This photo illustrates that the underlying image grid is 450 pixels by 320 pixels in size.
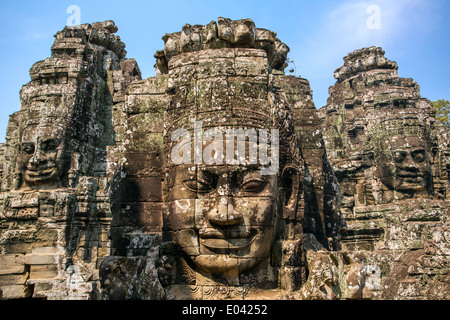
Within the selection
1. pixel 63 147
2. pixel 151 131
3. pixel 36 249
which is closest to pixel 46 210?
pixel 36 249

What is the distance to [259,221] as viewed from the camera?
4.40 metres

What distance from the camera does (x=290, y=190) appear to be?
16.1 feet

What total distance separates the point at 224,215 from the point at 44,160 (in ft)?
32.2

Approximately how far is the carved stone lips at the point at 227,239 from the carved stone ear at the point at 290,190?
663mm

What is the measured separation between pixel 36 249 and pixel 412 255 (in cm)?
999

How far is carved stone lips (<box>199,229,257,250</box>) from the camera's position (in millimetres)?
4320

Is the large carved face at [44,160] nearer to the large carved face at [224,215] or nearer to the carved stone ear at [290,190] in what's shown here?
the large carved face at [224,215]

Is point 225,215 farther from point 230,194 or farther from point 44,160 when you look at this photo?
point 44,160

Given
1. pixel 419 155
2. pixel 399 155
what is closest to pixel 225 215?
pixel 399 155

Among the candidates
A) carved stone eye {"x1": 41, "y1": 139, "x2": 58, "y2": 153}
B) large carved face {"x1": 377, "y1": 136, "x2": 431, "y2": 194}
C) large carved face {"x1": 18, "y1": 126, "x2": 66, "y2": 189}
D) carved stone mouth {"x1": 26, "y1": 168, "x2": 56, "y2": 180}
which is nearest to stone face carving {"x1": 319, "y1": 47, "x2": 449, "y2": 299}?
large carved face {"x1": 377, "y1": 136, "x2": 431, "y2": 194}

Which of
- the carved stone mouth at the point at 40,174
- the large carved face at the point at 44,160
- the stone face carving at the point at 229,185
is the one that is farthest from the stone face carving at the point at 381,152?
the carved stone mouth at the point at 40,174

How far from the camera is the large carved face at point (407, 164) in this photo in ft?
51.0
